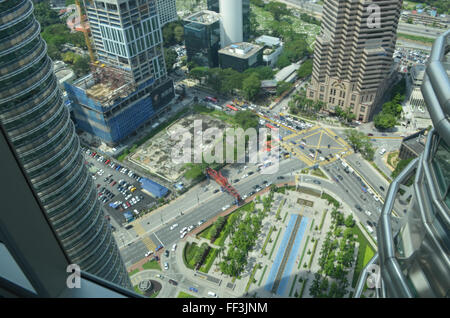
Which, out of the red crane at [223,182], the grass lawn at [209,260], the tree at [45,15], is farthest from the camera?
the tree at [45,15]

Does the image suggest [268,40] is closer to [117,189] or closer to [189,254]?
[117,189]

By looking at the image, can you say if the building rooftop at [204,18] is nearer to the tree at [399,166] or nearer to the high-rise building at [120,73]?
the high-rise building at [120,73]

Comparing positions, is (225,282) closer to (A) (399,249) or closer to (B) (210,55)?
(A) (399,249)

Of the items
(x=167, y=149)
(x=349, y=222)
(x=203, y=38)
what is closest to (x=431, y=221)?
(x=349, y=222)

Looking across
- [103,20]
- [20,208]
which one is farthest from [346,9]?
[20,208]

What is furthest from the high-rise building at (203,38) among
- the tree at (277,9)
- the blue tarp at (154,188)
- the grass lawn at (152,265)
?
the grass lawn at (152,265)
